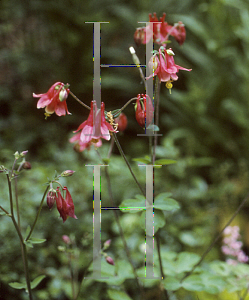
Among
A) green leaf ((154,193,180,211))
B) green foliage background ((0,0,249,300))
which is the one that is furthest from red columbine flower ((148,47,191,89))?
green foliage background ((0,0,249,300))

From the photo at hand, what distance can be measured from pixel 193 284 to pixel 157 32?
798mm

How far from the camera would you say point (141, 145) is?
222 centimetres

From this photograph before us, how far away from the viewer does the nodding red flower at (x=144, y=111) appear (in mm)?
660

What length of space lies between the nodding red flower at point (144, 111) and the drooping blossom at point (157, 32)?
235 millimetres

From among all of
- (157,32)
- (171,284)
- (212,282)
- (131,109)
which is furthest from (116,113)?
(131,109)

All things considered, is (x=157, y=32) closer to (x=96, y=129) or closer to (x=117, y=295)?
(x=96, y=129)

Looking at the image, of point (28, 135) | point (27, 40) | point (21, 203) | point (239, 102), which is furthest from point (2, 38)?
point (239, 102)

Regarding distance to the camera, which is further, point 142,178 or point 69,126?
point 69,126

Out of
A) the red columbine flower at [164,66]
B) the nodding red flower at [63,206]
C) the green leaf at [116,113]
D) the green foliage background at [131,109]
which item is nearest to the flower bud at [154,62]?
the red columbine flower at [164,66]

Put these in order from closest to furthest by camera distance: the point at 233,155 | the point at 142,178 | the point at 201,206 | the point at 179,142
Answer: the point at 142,178, the point at 201,206, the point at 233,155, the point at 179,142

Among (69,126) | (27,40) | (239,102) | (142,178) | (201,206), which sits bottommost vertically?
(201,206)

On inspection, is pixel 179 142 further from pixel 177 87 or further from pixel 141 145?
pixel 177 87

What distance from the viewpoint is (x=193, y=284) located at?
918 millimetres

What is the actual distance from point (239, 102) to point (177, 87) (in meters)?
0.63
